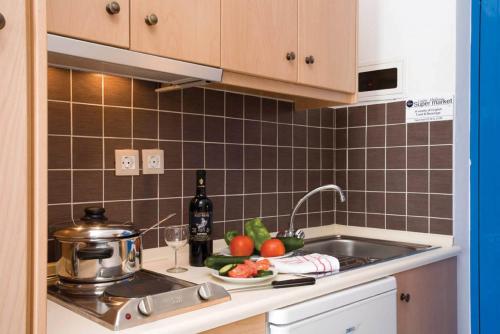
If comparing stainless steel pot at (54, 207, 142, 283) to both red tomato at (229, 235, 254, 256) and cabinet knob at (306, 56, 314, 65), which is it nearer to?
red tomato at (229, 235, 254, 256)

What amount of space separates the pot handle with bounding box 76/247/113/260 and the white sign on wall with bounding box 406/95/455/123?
5.04 ft

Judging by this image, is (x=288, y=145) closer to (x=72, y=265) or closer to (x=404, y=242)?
(x=404, y=242)

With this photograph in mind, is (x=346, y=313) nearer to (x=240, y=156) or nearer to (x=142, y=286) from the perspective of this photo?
(x=142, y=286)

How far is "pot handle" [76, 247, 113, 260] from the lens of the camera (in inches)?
50.1

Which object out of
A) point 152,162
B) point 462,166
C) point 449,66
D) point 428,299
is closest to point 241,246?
point 152,162

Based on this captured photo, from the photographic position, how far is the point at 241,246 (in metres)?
1.69

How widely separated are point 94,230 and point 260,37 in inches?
32.8

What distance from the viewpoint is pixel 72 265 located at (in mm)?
1280

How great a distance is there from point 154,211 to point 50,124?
0.48m

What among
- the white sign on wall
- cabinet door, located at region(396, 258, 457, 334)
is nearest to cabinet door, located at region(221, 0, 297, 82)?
the white sign on wall

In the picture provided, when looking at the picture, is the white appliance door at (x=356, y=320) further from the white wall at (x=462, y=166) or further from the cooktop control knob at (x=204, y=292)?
the white wall at (x=462, y=166)

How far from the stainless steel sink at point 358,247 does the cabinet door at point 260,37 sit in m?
0.80

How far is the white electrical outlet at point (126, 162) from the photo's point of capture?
5.32 ft

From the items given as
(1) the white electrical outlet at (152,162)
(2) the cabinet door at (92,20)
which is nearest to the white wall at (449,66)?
(1) the white electrical outlet at (152,162)
